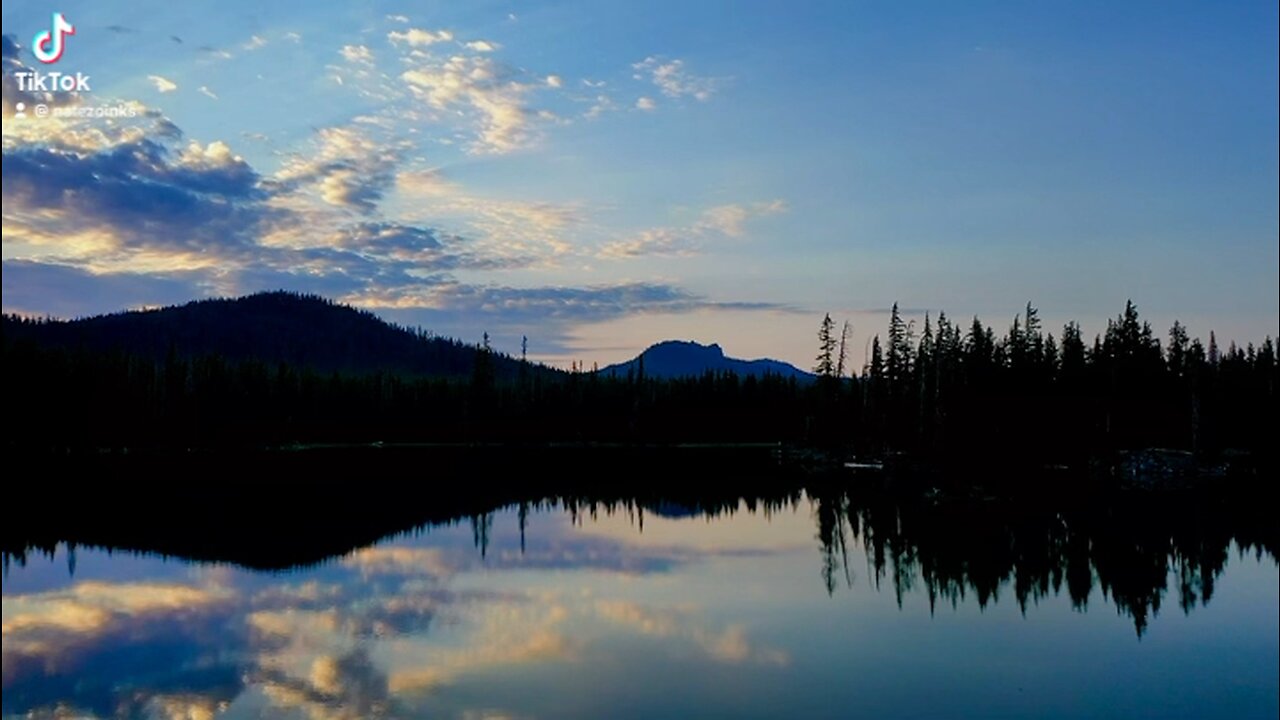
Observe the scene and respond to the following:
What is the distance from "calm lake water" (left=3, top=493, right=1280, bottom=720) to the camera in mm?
21641

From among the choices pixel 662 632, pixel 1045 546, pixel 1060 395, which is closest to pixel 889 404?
pixel 1060 395

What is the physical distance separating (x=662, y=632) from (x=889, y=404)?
7795 centimetres

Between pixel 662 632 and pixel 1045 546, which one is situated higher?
pixel 1045 546

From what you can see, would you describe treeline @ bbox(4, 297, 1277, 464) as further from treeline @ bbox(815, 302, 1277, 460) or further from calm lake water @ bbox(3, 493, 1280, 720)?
calm lake water @ bbox(3, 493, 1280, 720)

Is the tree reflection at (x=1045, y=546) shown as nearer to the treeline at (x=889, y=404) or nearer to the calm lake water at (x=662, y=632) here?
the calm lake water at (x=662, y=632)

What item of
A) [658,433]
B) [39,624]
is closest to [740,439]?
[658,433]

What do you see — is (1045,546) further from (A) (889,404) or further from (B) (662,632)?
(A) (889,404)

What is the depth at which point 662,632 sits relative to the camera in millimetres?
28453

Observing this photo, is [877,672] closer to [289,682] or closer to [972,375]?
[289,682]

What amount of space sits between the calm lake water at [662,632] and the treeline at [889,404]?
41968 millimetres

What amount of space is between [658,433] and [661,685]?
12653 cm

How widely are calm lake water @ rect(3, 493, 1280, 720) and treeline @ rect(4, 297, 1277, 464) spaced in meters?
42.0

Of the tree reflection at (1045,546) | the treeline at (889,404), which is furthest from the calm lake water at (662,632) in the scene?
the treeline at (889,404)

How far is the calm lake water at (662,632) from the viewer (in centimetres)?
2164
